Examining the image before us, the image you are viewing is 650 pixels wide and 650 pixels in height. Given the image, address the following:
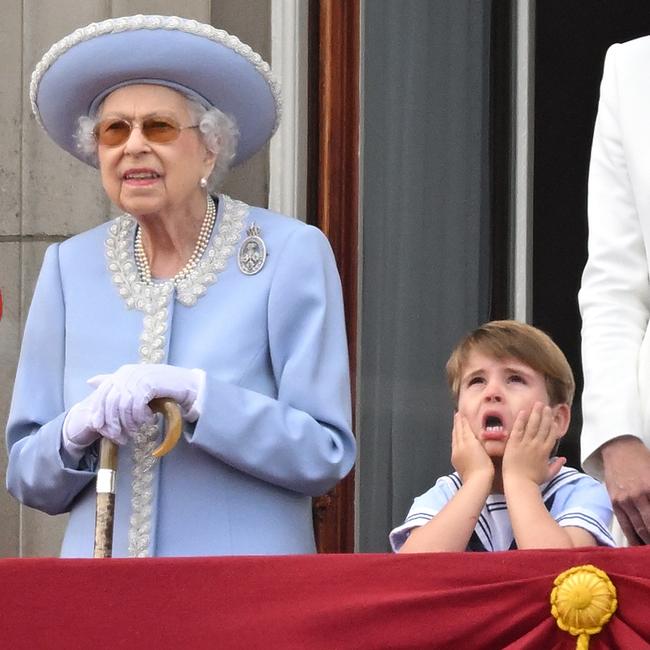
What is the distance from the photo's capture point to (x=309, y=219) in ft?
17.5

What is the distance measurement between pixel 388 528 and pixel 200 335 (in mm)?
1536

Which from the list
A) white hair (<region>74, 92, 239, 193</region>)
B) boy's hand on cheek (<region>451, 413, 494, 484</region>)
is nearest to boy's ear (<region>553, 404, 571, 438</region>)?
boy's hand on cheek (<region>451, 413, 494, 484</region>)

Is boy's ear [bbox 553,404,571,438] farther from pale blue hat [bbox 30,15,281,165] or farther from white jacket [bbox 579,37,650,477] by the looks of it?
pale blue hat [bbox 30,15,281,165]

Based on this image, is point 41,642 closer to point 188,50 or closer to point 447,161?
point 188,50

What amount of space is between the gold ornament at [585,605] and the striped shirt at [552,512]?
2.57 ft

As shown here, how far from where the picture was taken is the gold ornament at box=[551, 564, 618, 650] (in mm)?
2781

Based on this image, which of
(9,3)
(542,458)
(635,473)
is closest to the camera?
(635,473)

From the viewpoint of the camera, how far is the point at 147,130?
3.88 meters

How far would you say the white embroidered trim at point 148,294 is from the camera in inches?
147

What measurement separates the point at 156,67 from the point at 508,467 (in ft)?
3.33

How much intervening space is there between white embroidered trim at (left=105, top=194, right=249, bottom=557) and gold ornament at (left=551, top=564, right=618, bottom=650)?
113 cm

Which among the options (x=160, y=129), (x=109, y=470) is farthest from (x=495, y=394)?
(x=160, y=129)

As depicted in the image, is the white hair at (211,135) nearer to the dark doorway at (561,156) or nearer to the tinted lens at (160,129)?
the tinted lens at (160,129)

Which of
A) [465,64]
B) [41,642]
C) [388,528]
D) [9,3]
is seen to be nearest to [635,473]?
[41,642]
